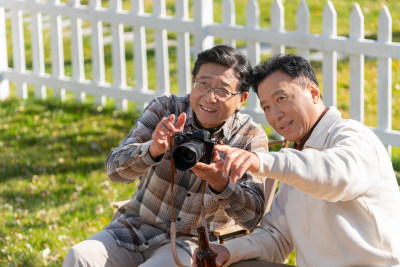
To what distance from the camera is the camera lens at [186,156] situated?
8.88 feet

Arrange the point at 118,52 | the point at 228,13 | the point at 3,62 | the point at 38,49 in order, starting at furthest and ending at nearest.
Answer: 1. the point at 3,62
2. the point at 38,49
3. the point at 118,52
4. the point at 228,13

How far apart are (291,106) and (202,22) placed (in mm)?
3874

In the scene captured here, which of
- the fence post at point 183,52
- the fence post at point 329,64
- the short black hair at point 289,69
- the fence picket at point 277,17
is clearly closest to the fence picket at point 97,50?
the fence post at point 183,52

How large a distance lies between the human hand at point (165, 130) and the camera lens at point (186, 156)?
26cm

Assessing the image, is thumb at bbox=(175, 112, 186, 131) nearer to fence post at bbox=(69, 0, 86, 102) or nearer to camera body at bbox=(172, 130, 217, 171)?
camera body at bbox=(172, 130, 217, 171)

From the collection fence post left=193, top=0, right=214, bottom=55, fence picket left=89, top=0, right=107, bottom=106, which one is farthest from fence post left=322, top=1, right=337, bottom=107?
fence picket left=89, top=0, right=107, bottom=106

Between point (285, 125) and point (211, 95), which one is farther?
point (211, 95)

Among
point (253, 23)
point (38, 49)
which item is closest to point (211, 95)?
point (253, 23)

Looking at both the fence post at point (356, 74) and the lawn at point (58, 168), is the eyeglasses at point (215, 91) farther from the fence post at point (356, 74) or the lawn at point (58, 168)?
the fence post at point (356, 74)

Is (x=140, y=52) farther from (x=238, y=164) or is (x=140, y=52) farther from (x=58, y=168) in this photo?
(x=238, y=164)

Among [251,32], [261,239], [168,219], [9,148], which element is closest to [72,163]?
[9,148]

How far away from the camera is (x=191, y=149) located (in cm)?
268

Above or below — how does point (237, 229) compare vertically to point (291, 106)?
below

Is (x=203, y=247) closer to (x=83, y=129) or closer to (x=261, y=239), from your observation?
(x=261, y=239)
